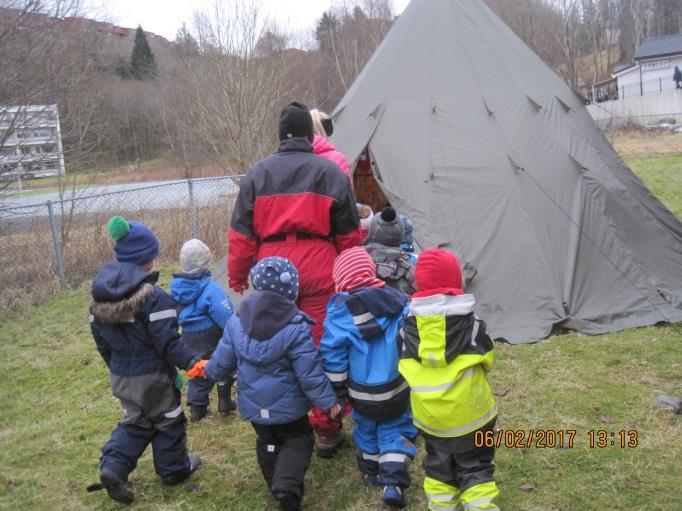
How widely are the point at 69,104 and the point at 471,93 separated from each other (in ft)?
19.5

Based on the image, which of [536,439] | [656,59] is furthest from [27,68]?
[656,59]

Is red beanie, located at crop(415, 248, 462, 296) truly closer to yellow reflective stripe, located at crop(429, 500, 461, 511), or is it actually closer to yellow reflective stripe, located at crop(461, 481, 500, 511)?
yellow reflective stripe, located at crop(461, 481, 500, 511)

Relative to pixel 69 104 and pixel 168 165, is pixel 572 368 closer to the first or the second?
pixel 69 104

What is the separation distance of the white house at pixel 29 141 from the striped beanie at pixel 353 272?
6393mm

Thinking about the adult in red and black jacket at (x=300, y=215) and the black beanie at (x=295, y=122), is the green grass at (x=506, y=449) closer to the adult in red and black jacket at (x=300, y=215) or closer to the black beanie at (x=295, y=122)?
the adult in red and black jacket at (x=300, y=215)

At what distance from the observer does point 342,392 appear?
2967 millimetres

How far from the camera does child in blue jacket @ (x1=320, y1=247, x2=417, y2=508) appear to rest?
2908 millimetres

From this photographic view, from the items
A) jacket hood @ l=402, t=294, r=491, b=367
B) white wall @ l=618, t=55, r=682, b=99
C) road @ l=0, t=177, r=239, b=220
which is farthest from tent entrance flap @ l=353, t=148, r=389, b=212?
white wall @ l=618, t=55, r=682, b=99

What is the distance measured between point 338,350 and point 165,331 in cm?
91

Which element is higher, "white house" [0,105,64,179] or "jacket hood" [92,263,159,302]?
"white house" [0,105,64,179]

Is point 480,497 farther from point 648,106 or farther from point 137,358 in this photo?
point 648,106

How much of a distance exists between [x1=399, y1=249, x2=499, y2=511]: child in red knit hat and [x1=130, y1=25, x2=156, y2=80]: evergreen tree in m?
25.0

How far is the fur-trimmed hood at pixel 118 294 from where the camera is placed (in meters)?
3.03

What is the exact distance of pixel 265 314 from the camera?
110 inches
